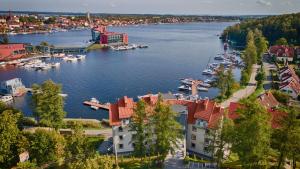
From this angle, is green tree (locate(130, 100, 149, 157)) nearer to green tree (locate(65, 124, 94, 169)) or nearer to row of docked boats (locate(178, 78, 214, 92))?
green tree (locate(65, 124, 94, 169))

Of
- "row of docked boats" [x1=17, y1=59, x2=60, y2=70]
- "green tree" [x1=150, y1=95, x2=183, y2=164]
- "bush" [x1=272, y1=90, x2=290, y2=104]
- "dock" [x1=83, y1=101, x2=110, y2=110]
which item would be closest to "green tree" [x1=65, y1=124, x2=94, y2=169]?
"green tree" [x1=150, y1=95, x2=183, y2=164]

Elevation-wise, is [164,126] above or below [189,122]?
above

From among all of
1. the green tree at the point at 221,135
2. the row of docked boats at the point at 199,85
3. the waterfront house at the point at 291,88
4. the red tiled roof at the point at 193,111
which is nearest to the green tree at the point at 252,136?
the green tree at the point at 221,135

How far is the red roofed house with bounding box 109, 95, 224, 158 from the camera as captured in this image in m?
42.2

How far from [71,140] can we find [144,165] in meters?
9.29

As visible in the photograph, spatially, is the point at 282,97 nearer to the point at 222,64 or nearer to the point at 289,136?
the point at 289,136

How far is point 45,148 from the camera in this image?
39094mm

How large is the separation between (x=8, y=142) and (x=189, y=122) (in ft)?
76.8

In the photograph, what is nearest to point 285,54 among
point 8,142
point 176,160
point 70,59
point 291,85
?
point 291,85

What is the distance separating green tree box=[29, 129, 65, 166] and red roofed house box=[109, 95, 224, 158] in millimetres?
7459

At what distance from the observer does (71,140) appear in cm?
3678

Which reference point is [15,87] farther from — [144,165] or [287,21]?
[287,21]

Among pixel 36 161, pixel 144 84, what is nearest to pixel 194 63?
pixel 144 84

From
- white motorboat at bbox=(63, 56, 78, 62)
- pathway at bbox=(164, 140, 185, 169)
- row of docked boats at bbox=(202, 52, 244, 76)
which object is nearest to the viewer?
pathway at bbox=(164, 140, 185, 169)
